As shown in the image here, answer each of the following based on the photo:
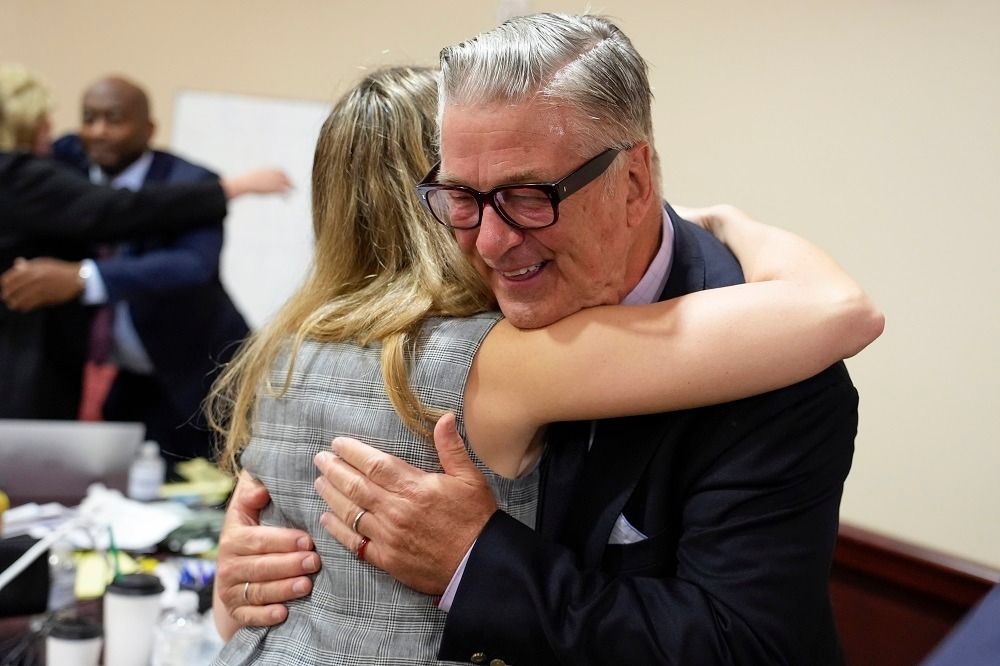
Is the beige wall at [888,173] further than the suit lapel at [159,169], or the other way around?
the suit lapel at [159,169]

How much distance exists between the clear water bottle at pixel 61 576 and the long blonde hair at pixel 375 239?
3.02ft

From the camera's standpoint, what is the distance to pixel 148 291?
12.9 feet

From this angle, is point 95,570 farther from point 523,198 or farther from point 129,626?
point 523,198

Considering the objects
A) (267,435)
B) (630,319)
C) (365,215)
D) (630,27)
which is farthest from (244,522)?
(630,27)

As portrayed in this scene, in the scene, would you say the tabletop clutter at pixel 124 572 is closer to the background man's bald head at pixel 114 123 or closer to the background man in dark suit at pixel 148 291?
the background man in dark suit at pixel 148 291

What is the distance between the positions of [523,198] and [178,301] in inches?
118

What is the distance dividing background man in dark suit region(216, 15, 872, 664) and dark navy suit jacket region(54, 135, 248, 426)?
276 cm

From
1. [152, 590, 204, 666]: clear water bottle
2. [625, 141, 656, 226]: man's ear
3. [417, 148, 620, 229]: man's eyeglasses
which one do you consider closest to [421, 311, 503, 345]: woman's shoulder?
[417, 148, 620, 229]: man's eyeglasses

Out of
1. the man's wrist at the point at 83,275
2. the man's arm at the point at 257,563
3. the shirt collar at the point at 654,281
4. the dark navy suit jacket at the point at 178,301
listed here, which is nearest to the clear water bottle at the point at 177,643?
the man's arm at the point at 257,563

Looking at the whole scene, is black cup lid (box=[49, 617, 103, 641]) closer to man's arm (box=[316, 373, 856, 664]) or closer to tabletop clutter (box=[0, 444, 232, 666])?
tabletop clutter (box=[0, 444, 232, 666])

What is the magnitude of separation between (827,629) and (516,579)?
449 millimetres

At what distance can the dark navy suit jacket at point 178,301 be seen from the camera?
388 cm

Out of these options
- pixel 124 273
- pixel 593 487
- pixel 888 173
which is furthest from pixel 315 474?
pixel 124 273

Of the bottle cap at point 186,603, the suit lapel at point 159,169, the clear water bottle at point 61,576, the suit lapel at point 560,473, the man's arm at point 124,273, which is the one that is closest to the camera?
the suit lapel at point 560,473
